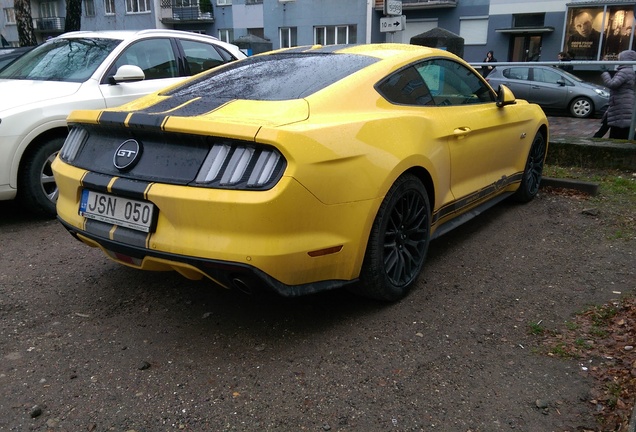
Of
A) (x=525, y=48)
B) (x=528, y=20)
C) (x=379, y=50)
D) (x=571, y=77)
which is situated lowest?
(x=571, y=77)

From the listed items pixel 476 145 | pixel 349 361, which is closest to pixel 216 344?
pixel 349 361

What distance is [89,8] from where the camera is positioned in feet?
147

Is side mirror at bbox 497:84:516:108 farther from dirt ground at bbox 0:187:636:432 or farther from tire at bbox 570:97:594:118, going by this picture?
tire at bbox 570:97:594:118

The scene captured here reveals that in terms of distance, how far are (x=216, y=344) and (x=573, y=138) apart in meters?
6.15

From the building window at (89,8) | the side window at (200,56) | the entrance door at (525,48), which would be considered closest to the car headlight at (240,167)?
the side window at (200,56)

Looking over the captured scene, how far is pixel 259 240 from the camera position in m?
2.66

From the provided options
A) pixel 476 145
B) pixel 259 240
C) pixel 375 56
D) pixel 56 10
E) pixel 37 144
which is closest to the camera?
pixel 259 240

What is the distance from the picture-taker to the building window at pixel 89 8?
146ft

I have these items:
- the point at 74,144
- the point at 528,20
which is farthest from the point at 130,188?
the point at 528,20

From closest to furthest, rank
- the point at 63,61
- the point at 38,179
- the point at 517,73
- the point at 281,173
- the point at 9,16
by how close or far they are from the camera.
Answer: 1. the point at 281,173
2. the point at 38,179
3. the point at 63,61
4. the point at 517,73
5. the point at 9,16

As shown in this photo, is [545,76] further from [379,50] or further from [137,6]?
[137,6]

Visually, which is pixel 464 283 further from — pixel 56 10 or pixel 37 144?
pixel 56 10

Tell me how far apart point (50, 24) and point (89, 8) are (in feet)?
22.7

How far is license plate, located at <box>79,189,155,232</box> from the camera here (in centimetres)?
285
